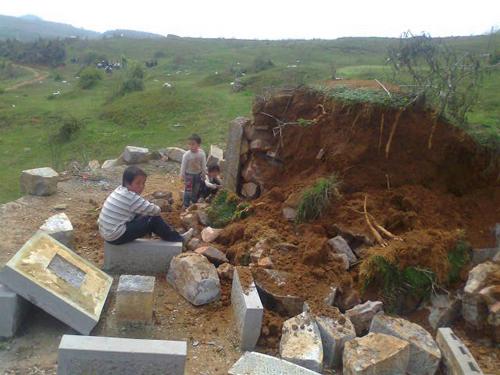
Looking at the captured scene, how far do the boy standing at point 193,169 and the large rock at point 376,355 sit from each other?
425 centimetres

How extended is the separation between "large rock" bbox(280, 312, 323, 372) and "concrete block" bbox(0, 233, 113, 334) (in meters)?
1.74

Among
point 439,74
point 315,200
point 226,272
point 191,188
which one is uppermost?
point 439,74

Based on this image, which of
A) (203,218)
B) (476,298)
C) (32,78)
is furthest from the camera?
(32,78)

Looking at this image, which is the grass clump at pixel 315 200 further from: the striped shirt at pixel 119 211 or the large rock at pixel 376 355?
the large rock at pixel 376 355

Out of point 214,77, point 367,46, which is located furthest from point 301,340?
point 367,46

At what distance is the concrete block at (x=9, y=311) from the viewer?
14.4ft

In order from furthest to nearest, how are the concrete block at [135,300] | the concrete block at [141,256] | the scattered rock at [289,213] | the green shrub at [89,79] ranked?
the green shrub at [89,79]
the scattered rock at [289,213]
the concrete block at [141,256]
the concrete block at [135,300]

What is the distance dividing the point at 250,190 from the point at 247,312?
3273 millimetres

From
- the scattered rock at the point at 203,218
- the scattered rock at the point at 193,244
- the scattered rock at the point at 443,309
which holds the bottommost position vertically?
the scattered rock at the point at 443,309

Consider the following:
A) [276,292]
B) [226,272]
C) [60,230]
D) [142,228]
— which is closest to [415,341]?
[276,292]

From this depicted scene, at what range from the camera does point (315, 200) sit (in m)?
6.06

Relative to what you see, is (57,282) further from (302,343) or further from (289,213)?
(289,213)

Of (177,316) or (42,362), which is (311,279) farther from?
(42,362)

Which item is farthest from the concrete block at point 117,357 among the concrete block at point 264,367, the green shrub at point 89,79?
the green shrub at point 89,79
